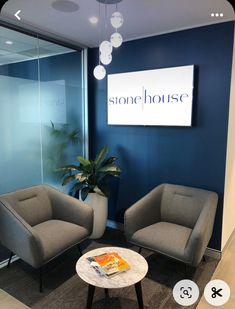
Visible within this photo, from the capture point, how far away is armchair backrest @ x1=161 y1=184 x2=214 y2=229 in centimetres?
263

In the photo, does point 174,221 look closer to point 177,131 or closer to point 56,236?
point 177,131

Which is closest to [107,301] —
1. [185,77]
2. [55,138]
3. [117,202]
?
[117,202]

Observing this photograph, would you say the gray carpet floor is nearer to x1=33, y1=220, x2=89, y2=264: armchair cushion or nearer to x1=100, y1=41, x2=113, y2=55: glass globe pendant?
x1=33, y1=220, x2=89, y2=264: armchair cushion

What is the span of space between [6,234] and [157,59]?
242 centimetres

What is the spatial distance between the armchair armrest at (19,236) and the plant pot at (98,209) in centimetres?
99

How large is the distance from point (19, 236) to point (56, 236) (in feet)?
1.08

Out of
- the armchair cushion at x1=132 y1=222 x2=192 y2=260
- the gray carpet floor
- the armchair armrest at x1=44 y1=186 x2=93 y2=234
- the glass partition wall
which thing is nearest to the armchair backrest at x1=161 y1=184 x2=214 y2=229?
the armchair cushion at x1=132 y1=222 x2=192 y2=260

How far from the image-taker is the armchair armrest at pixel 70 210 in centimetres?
265

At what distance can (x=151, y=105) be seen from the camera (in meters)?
2.99

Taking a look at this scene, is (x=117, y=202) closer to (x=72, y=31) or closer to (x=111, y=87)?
(x=111, y=87)

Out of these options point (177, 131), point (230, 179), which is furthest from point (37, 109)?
point (230, 179)

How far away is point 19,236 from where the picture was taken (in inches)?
87.3

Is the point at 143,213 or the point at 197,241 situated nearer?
the point at 197,241

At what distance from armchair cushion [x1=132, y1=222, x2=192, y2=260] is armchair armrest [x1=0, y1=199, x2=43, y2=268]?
93 cm
